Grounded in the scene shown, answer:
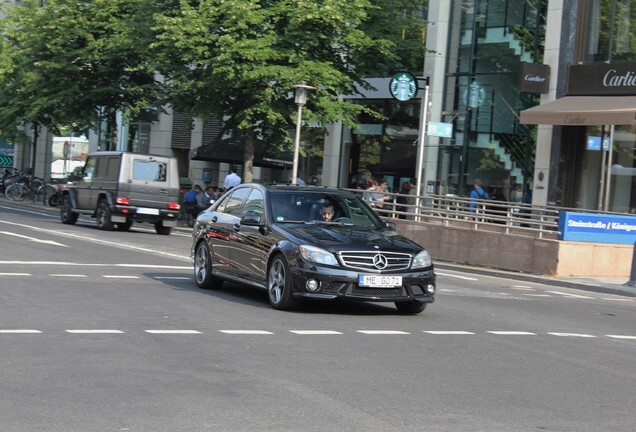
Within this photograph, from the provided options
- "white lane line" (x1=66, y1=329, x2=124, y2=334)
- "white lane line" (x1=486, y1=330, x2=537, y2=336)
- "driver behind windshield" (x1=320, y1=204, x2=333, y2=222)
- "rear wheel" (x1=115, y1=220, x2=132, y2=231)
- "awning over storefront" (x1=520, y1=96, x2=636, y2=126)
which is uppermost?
"awning over storefront" (x1=520, y1=96, x2=636, y2=126)

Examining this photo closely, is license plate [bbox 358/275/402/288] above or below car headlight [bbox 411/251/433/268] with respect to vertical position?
below

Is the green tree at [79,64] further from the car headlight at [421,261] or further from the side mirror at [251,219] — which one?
the car headlight at [421,261]

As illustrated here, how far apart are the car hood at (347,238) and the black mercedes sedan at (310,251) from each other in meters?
0.01

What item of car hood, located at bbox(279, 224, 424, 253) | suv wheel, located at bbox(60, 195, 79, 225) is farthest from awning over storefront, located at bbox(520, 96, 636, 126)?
car hood, located at bbox(279, 224, 424, 253)

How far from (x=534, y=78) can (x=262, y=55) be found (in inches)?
296

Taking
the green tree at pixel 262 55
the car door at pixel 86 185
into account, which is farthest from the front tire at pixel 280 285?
the car door at pixel 86 185

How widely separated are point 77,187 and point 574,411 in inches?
1017

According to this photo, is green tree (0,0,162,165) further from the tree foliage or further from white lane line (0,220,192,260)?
white lane line (0,220,192,260)

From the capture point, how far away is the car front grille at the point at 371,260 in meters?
12.4

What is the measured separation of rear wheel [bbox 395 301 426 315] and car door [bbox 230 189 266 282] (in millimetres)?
1680

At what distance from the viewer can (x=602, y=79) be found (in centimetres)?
3011

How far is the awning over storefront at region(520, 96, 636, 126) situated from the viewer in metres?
27.8

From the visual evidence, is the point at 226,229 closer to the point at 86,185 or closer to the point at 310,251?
the point at 310,251

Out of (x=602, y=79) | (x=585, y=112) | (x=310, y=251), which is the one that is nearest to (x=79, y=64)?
(x=602, y=79)
